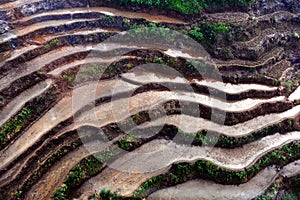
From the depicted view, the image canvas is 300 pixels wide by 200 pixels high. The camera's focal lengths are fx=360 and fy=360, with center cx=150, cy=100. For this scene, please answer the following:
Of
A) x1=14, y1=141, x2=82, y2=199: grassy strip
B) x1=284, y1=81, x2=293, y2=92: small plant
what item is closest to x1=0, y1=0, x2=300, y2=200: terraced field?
x1=14, y1=141, x2=82, y2=199: grassy strip

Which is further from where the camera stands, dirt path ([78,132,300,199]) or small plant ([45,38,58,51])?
small plant ([45,38,58,51])

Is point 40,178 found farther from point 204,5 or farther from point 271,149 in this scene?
point 204,5

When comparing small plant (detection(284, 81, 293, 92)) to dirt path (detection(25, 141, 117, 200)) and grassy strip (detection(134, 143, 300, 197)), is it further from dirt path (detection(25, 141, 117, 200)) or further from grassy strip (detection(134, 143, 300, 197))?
dirt path (detection(25, 141, 117, 200))

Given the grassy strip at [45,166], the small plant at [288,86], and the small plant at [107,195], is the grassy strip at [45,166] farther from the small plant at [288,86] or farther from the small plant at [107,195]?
the small plant at [288,86]

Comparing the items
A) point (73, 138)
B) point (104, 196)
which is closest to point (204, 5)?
point (73, 138)

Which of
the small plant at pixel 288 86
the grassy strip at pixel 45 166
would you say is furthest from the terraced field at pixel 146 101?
the small plant at pixel 288 86
